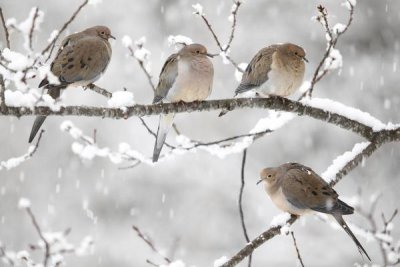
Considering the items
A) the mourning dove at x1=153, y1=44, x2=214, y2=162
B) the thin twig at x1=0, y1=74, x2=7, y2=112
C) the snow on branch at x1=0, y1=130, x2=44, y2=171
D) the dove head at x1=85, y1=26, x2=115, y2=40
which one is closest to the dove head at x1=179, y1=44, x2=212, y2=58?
the mourning dove at x1=153, y1=44, x2=214, y2=162

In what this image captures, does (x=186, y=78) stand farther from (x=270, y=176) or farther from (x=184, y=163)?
(x=184, y=163)

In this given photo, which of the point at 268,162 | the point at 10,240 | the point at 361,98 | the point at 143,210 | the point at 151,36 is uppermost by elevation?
the point at 151,36

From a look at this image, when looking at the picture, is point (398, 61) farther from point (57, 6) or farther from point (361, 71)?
point (57, 6)

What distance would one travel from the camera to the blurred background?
9031 millimetres

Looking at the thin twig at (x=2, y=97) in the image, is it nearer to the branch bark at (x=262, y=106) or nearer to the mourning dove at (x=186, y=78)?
the branch bark at (x=262, y=106)

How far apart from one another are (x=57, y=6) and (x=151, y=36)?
5.02 feet

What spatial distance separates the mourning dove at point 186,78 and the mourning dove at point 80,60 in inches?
17.7

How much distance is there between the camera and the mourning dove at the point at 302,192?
12.3 feet

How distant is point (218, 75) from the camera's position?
9.53m

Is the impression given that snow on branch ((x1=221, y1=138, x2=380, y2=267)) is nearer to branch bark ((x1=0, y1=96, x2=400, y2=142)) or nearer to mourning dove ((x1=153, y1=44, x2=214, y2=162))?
branch bark ((x1=0, y1=96, x2=400, y2=142))

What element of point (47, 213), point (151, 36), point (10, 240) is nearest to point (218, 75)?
point (151, 36)

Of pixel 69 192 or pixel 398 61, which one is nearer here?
pixel 398 61

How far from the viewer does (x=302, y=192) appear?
3889 millimetres

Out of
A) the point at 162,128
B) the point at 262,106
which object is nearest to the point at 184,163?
the point at 162,128
